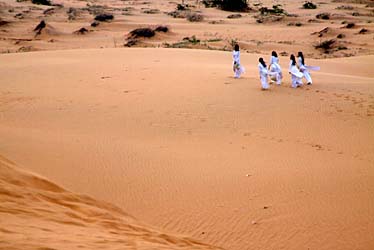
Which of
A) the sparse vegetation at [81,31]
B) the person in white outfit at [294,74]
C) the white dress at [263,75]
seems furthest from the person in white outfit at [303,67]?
the sparse vegetation at [81,31]

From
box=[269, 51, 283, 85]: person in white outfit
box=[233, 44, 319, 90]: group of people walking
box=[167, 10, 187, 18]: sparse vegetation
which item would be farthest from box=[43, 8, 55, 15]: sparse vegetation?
box=[269, 51, 283, 85]: person in white outfit

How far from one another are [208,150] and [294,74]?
13.4ft

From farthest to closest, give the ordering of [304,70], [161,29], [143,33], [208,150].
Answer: [161,29], [143,33], [304,70], [208,150]

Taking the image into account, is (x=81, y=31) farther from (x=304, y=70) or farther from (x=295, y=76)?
(x=295, y=76)

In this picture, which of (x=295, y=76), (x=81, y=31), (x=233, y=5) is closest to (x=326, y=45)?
(x=295, y=76)

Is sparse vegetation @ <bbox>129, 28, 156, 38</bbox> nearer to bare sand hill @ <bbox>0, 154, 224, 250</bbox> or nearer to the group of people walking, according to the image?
the group of people walking

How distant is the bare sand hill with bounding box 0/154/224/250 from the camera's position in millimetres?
3668

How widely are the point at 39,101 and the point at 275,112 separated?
492cm

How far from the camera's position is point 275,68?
1046cm

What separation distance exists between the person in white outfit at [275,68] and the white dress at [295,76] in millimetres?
279

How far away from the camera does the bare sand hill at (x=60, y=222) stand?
3668 mm

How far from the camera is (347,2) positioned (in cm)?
4191

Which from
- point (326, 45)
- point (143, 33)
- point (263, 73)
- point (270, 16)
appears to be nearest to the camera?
point (263, 73)

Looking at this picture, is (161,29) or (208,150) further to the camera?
(161,29)
